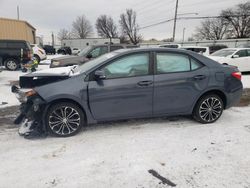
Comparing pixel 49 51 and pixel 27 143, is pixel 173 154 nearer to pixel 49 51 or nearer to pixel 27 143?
pixel 27 143

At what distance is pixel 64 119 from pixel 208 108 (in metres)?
2.82

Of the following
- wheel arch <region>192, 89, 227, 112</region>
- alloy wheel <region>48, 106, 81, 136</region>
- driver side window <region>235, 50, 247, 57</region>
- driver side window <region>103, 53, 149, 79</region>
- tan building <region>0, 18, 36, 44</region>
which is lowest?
alloy wheel <region>48, 106, 81, 136</region>

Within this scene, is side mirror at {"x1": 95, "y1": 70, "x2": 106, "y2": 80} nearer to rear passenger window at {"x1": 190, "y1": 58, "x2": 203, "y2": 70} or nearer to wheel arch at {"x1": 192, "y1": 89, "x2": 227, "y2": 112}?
rear passenger window at {"x1": 190, "y1": 58, "x2": 203, "y2": 70}

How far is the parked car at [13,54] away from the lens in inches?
524

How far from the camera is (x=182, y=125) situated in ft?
14.0

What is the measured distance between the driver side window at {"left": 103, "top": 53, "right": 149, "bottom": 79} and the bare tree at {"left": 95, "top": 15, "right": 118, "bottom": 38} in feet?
213

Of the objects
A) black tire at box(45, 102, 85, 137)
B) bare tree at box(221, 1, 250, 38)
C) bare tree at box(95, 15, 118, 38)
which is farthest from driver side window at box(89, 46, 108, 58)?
bare tree at box(95, 15, 118, 38)

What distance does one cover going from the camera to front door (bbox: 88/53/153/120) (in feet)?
12.2

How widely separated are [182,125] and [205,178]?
1.71 m

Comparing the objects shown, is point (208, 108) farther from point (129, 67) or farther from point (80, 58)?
point (80, 58)

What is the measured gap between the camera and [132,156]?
3.12 meters

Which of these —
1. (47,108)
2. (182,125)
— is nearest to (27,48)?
(47,108)

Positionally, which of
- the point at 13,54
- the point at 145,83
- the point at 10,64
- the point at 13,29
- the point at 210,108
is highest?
the point at 13,29

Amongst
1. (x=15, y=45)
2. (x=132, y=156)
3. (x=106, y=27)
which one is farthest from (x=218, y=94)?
(x=106, y=27)
